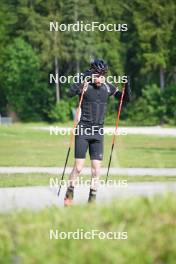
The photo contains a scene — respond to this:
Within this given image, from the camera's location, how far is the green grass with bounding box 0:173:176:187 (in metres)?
13.9

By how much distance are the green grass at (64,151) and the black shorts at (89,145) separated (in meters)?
7.94

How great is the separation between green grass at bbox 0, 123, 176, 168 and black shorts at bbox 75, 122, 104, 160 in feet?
26.0

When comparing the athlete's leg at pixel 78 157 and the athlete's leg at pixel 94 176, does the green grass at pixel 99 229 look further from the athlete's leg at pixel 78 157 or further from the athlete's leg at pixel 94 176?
the athlete's leg at pixel 94 176

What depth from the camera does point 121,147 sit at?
27.0m

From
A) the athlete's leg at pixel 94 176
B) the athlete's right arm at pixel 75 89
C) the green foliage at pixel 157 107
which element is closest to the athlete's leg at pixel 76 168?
the athlete's leg at pixel 94 176

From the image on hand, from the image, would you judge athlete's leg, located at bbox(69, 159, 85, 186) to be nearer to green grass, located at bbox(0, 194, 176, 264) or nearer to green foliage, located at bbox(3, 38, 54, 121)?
green grass, located at bbox(0, 194, 176, 264)

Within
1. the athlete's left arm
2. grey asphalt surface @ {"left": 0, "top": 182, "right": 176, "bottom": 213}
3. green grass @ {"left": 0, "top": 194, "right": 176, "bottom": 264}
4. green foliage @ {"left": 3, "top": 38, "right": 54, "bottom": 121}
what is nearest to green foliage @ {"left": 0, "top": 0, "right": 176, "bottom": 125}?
green foliage @ {"left": 3, "top": 38, "right": 54, "bottom": 121}

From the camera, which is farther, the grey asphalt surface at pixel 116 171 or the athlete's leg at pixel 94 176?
the grey asphalt surface at pixel 116 171

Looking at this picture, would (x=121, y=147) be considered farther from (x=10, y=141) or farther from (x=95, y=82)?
(x=95, y=82)

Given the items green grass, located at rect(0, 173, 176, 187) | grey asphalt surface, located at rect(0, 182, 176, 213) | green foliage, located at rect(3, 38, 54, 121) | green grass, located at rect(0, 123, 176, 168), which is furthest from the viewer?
green foliage, located at rect(3, 38, 54, 121)

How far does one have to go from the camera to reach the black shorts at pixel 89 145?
10.2m

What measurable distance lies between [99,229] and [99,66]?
4.52 meters

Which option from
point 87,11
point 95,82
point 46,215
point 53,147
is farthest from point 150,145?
point 87,11

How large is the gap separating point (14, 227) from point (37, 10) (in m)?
58.9
